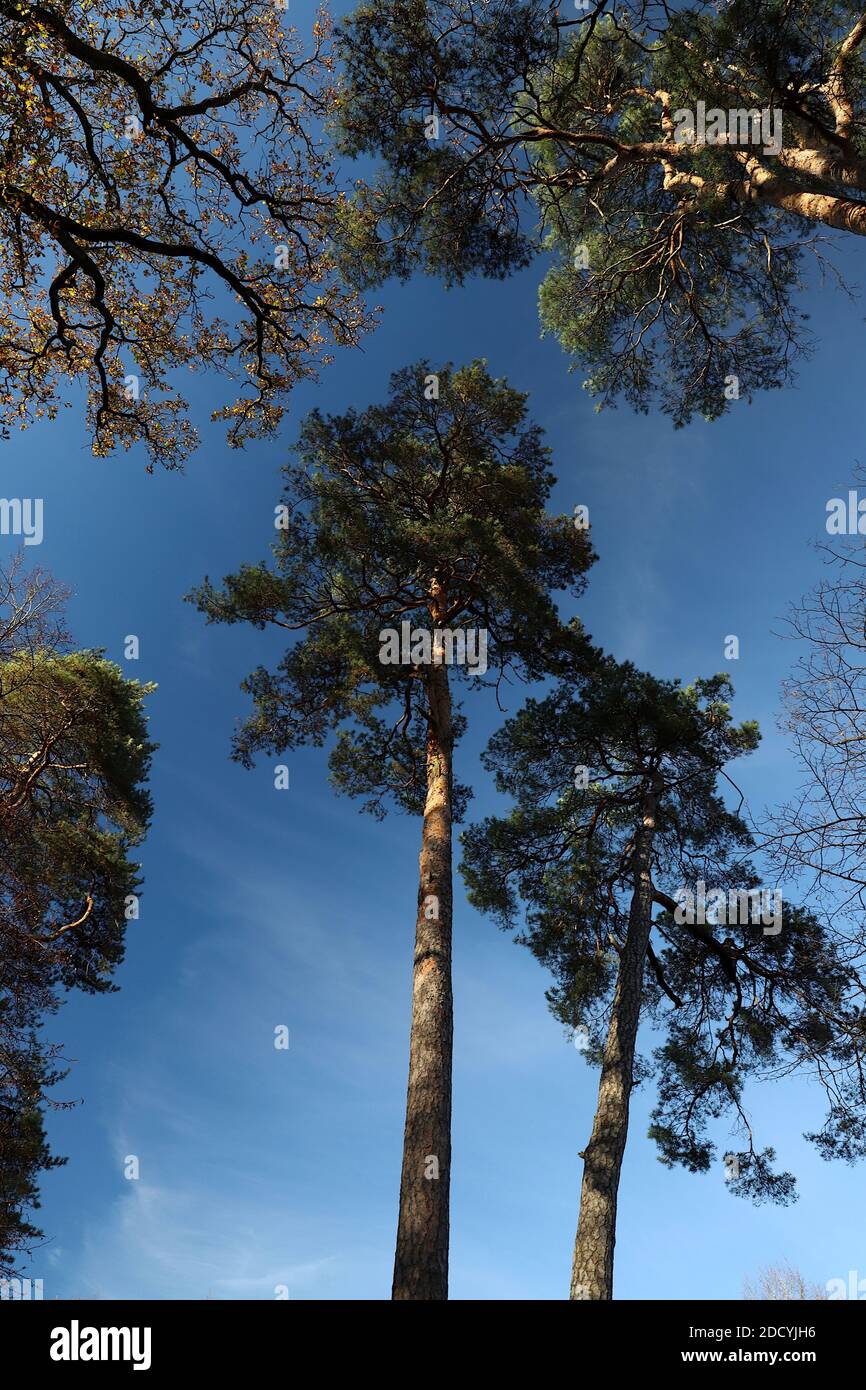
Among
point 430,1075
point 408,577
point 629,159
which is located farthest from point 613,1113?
point 629,159

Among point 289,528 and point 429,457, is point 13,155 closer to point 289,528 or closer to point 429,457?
point 289,528

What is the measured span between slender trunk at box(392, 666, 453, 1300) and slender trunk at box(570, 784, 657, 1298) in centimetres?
149

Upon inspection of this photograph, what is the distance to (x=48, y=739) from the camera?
10.7m

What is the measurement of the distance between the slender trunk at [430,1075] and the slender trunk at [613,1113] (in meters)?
1.49

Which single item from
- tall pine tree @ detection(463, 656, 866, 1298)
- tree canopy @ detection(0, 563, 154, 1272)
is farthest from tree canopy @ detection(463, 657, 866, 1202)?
tree canopy @ detection(0, 563, 154, 1272)

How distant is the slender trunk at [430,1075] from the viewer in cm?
571

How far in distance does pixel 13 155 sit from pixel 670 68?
701 cm

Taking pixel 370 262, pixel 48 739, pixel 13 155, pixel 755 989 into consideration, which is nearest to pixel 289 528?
pixel 370 262

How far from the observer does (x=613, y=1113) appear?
737 cm

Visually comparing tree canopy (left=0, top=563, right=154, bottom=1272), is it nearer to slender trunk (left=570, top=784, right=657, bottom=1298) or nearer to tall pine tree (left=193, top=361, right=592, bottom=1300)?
tall pine tree (left=193, top=361, right=592, bottom=1300)

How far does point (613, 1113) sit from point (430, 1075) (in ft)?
6.68

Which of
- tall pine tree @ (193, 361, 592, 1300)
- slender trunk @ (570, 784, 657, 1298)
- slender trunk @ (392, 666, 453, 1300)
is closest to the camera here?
slender trunk @ (392, 666, 453, 1300)

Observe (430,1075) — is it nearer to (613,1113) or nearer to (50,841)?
(613,1113)

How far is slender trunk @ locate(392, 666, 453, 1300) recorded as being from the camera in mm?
5707
